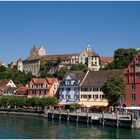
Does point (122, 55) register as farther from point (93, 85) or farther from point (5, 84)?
point (93, 85)

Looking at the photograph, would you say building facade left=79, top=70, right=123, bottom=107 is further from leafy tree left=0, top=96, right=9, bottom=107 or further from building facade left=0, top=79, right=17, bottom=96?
building facade left=0, top=79, right=17, bottom=96

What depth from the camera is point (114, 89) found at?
100 meters

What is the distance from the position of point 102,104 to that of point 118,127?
32984 millimetres

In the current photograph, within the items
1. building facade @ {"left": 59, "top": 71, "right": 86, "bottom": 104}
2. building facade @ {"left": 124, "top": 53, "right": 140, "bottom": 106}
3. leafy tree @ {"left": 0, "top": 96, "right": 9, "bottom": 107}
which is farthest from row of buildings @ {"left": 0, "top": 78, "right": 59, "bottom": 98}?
building facade @ {"left": 124, "top": 53, "right": 140, "bottom": 106}

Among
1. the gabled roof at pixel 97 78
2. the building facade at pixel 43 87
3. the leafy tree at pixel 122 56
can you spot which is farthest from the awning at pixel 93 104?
the leafy tree at pixel 122 56

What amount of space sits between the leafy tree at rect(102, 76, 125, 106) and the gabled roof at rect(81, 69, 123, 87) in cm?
1628

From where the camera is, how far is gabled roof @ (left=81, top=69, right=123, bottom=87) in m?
120

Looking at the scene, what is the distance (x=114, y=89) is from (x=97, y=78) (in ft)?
74.9

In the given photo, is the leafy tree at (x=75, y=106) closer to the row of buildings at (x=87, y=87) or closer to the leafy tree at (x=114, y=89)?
the row of buildings at (x=87, y=87)

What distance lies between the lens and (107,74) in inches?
4838

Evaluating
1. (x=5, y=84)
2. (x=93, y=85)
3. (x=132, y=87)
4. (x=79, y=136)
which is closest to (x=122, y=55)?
(x=5, y=84)

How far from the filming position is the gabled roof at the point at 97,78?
394ft

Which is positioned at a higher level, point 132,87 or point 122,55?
point 122,55

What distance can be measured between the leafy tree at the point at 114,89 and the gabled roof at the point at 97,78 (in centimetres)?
1628
